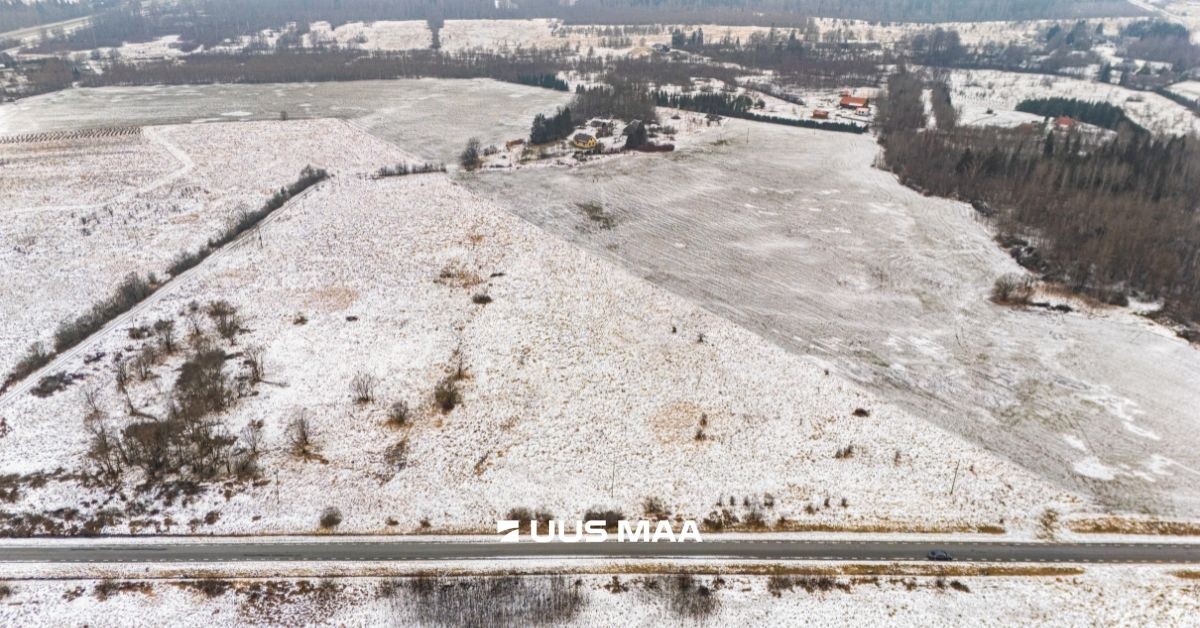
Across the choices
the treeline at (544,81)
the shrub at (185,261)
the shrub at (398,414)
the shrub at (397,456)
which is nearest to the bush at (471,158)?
the shrub at (185,261)

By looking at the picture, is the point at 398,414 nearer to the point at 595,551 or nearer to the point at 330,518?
the point at 330,518

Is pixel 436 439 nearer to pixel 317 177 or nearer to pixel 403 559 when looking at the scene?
pixel 403 559

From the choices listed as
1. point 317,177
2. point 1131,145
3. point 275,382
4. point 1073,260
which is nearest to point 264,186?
point 317,177

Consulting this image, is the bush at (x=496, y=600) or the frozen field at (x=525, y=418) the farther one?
the frozen field at (x=525, y=418)

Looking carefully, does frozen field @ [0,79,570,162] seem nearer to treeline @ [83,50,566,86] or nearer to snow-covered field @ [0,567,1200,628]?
treeline @ [83,50,566,86]

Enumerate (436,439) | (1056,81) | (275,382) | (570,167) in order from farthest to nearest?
(1056,81), (570,167), (275,382), (436,439)

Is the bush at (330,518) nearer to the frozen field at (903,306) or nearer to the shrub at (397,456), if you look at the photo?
the shrub at (397,456)

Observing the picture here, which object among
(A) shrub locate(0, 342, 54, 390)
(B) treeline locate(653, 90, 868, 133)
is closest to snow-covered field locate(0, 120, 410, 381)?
(A) shrub locate(0, 342, 54, 390)
